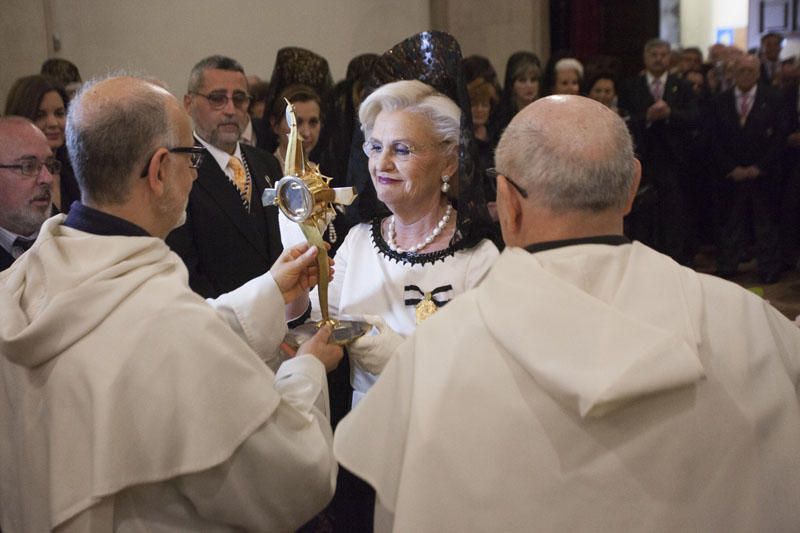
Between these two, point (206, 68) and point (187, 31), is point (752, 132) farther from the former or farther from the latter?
point (206, 68)

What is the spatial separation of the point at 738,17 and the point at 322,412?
13.4m

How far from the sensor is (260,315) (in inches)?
104

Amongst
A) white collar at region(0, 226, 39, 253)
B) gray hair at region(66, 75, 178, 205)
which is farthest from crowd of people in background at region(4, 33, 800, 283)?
gray hair at region(66, 75, 178, 205)

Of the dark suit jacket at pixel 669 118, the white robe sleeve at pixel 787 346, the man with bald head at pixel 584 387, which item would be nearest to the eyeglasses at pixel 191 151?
the man with bald head at pixel 584 387

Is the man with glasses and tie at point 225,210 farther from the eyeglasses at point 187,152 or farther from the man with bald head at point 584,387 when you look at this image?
the man with bald head at point 584,387

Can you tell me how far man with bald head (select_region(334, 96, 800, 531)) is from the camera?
1.78 meters

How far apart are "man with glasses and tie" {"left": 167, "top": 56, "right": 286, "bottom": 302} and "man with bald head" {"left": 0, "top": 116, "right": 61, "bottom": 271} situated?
522mm

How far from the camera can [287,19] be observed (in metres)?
9.32

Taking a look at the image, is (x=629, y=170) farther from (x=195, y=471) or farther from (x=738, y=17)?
(x=738, y=17)

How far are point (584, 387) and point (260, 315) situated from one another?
1.16 meters

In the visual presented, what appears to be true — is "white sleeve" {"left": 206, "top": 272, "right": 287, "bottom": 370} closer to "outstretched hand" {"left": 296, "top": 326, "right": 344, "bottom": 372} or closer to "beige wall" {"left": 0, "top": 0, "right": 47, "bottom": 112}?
"outstretched hand" {"left": 296, "top": 326, "right": 344, "bottom": 372}

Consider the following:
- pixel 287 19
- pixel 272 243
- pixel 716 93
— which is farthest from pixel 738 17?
pixel 272 243

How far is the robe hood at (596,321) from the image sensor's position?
173cm

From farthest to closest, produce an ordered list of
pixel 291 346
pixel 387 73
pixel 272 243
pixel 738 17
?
pixel 738 17, pixel 272 243, pixel 387 73, pixel 291 346
